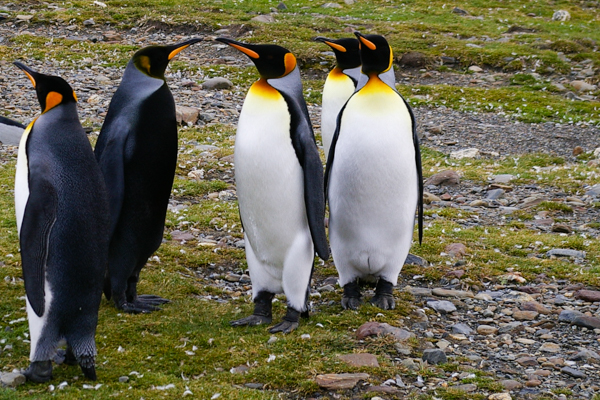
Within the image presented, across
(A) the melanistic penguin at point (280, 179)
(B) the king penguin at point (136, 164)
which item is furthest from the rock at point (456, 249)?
(B) the king penguin at point (136, 164)

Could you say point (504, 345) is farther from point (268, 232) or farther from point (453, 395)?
point (268, 232)

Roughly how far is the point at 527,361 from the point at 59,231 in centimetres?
270

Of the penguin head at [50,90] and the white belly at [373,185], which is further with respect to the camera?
the white belly at [373,185]

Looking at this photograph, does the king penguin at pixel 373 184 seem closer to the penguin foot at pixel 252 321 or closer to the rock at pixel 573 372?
the penguin foot at pixel 252 321

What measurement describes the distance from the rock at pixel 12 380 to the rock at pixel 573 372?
2901mm

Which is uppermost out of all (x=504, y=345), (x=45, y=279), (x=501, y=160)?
(x=45, y=279)

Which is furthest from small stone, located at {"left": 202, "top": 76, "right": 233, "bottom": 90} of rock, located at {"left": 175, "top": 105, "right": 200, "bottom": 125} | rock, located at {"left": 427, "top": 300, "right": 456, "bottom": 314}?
rock, located at {"left": 427, "top": 300, "right": 456, "bottom": 314}

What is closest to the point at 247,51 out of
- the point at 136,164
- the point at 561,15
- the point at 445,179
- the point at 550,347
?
the point at 136,164

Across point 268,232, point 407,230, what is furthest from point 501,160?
point 268,232

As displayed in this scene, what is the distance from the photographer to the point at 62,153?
3721 millimetres

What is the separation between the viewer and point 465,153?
10.6 m

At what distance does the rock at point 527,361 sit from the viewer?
4.18m

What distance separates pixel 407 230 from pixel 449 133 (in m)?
6.96

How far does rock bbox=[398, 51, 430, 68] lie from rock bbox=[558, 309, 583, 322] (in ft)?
39.6
